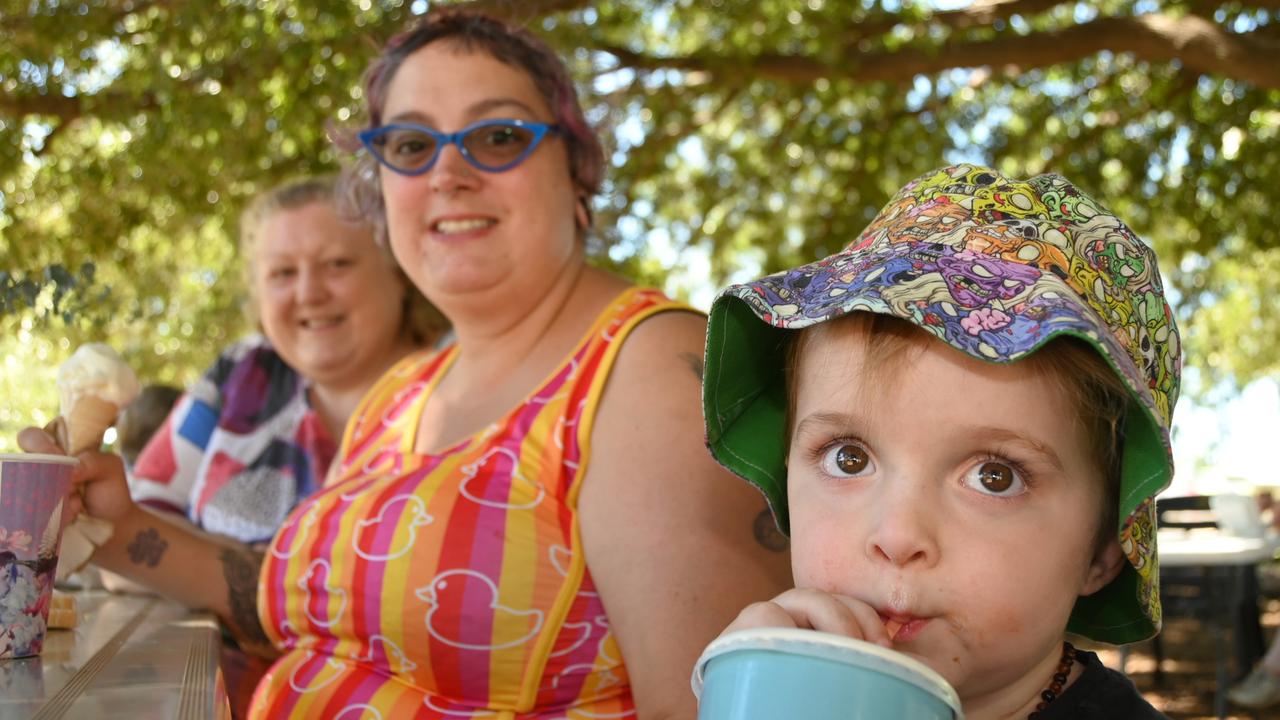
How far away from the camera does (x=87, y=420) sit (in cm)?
219

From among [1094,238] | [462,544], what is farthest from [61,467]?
[1094,238]

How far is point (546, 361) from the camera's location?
2.38m

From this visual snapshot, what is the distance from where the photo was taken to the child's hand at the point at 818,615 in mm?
1212

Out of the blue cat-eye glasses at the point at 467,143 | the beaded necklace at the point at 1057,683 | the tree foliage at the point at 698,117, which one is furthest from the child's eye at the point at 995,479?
the tree foliage at the point at 698,117

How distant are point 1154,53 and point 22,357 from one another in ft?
16.4

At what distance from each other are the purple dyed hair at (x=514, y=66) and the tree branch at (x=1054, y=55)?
3522 mm

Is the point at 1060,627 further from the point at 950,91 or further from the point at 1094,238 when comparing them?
the point at 950,91

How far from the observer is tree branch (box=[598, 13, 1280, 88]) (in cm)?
533

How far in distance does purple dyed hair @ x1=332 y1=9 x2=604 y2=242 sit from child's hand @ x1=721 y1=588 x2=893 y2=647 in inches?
62.1

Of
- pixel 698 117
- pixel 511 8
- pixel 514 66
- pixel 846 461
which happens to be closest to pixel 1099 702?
pixel 846 461

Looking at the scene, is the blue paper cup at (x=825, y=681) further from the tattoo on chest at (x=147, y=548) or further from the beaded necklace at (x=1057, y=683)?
the tattoo on chest at (x=147, y=548)

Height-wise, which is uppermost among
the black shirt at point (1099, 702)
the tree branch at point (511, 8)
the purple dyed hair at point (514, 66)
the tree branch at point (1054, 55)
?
the tree branch at point (1054, 55)

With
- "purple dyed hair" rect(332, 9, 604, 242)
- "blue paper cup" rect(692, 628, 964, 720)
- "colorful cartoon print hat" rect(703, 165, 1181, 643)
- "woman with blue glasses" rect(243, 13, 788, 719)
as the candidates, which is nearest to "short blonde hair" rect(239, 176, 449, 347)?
"purple dyed hair" rect(332, 9, 604, 242)

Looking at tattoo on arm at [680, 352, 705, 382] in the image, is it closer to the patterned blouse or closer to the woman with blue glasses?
the woman with blue glasses
